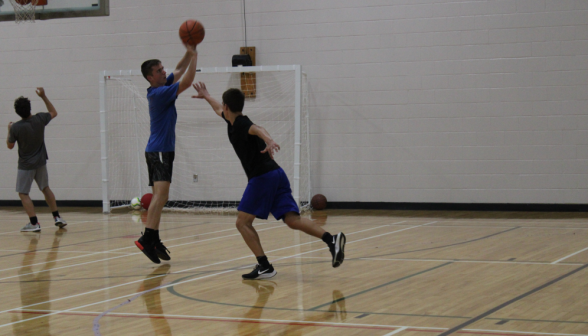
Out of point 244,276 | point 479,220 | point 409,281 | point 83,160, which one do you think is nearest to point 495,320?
point 409,281

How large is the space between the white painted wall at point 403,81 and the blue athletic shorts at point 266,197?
6.37m

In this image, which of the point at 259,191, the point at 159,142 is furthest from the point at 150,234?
the point at 259,191

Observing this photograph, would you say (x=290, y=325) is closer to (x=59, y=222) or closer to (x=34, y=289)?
(x=34, y=289)

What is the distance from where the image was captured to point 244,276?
5488 mm

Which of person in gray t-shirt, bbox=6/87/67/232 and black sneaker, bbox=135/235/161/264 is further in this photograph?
person in gray t-shirt, bbox=6/87/67/232

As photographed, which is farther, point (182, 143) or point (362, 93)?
point (182, 143)

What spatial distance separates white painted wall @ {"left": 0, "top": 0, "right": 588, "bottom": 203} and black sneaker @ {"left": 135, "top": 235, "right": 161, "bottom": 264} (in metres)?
6.05

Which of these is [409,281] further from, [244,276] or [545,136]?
[545,136]

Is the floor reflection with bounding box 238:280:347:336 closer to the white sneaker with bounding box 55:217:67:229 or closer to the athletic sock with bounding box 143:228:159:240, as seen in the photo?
the athletic sock with bounding box 143:228:159:240

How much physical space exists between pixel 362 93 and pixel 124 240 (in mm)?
5131

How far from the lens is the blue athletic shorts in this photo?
534 centimetres

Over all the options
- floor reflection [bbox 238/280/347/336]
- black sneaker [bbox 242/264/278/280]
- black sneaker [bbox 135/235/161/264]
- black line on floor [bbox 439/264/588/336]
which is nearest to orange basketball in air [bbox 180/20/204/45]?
black sneaker [bbox 135/235/161/264]

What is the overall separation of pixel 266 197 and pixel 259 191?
7 centimetres

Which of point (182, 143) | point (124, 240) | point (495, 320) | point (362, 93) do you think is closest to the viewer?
point (495, 320)
